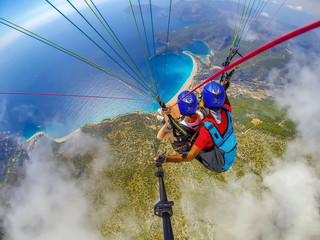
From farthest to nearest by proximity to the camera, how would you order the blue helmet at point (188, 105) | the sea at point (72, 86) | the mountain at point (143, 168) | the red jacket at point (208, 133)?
1. the sea at point (72, 86)
2. the mountain at point (143, 168)
3. the blue helmet at point (188, 105)
4. the red jacket at point (208, 133)

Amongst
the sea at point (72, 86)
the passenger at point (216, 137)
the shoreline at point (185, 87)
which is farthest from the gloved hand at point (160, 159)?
the sea at point (72, 86)

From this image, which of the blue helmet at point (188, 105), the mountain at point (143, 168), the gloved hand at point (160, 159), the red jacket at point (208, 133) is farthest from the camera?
the mountain at point (143, 168)

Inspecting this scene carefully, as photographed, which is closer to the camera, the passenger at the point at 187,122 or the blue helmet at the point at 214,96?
the blue helmet at the point at 214,96

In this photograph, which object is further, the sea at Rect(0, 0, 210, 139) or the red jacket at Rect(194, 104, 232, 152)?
the sea at Rect(0, 0, 210, 139)

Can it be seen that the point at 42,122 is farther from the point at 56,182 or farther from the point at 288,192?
A: the point at 288,192

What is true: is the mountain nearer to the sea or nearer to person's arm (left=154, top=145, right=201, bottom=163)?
the sea

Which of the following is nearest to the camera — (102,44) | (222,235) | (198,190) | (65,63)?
(222,235)

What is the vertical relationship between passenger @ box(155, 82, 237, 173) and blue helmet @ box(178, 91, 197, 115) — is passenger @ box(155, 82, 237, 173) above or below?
below

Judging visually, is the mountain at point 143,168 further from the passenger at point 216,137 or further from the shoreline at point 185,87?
the passenger at point 216,137

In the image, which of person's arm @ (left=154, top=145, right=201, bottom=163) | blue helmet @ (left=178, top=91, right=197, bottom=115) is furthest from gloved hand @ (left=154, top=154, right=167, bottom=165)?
blue helmet @ (left=178, top=91, right=197, bottom=115)

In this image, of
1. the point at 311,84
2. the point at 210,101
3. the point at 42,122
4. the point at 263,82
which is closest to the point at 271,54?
the point at 311,84

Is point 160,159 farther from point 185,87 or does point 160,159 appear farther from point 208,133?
point 185,87
